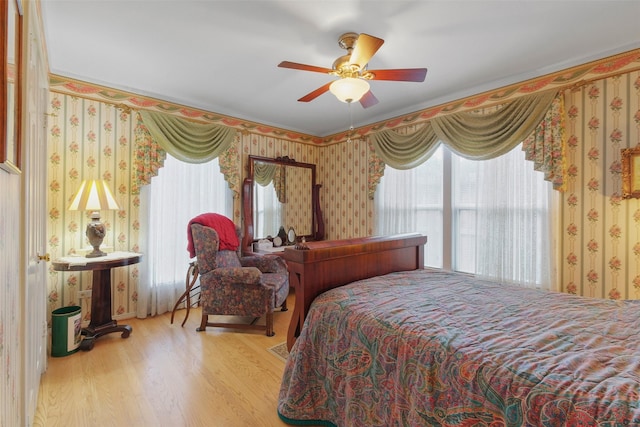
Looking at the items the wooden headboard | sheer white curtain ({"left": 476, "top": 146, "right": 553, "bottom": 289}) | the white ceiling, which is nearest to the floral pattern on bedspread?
the wooden headboard

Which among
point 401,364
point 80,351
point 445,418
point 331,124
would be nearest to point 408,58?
point 331,124

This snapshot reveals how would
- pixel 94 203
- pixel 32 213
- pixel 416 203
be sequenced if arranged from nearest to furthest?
pixel 32 213
pixel 94 203
pixel 416 203

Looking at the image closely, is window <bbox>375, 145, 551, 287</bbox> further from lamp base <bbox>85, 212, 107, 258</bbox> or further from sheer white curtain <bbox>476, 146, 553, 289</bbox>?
lamp base <bbox>85, 212, 107, 258</bbox>

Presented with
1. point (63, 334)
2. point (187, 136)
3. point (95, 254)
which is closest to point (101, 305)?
point (63, 334)

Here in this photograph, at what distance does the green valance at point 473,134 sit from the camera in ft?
8.99

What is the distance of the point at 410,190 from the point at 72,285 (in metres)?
3.72

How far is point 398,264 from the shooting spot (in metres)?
2.31

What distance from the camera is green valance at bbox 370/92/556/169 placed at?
274 centimetres

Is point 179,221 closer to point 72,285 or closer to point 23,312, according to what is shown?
point 72,285

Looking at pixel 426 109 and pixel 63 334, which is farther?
pixel 426 109

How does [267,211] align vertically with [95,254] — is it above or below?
above

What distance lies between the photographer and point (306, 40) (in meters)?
2.23

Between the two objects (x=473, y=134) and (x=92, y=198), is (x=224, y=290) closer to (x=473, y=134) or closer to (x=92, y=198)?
(x=92, y=198)

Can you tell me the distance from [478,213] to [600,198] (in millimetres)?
946
